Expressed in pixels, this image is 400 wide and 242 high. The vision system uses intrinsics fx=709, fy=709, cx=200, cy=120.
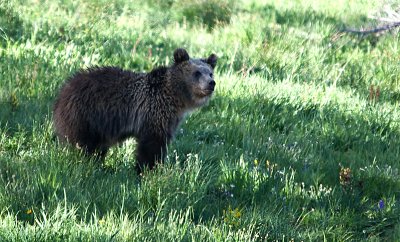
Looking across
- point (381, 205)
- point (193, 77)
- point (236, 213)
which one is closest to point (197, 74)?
point (193, 77)

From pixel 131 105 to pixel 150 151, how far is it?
1.63 feet

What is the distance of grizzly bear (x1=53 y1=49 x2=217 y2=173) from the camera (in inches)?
239

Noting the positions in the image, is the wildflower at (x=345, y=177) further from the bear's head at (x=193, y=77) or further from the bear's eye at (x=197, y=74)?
the bear's eye at (x=197, y=74)

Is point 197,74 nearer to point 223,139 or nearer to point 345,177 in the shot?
point 223,139

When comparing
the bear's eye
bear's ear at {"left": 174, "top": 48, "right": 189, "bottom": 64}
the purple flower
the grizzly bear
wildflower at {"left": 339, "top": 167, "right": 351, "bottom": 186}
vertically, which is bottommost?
the purple flower

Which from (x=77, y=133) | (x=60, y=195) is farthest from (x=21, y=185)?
(x=77, y=133)

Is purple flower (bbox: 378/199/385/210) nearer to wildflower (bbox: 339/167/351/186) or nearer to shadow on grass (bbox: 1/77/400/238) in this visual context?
shadow on grass (bbox: 1/77/400/238)

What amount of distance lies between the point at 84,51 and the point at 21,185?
433cm

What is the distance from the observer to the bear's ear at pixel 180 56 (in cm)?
663

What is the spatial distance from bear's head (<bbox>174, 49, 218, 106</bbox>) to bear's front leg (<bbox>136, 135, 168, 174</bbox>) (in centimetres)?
58

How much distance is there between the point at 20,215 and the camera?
186 inches

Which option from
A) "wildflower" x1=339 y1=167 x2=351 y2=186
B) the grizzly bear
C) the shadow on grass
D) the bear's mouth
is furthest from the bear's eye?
"wildflower" x1=339 y1=167 x2=351 y2=186

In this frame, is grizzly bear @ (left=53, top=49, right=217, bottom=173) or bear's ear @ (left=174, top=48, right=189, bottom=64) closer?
grizzly bear @ (left=53, top=49, right=217, bottom=173)

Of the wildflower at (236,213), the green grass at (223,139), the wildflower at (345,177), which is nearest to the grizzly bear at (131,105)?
the green grass at (223,139)
